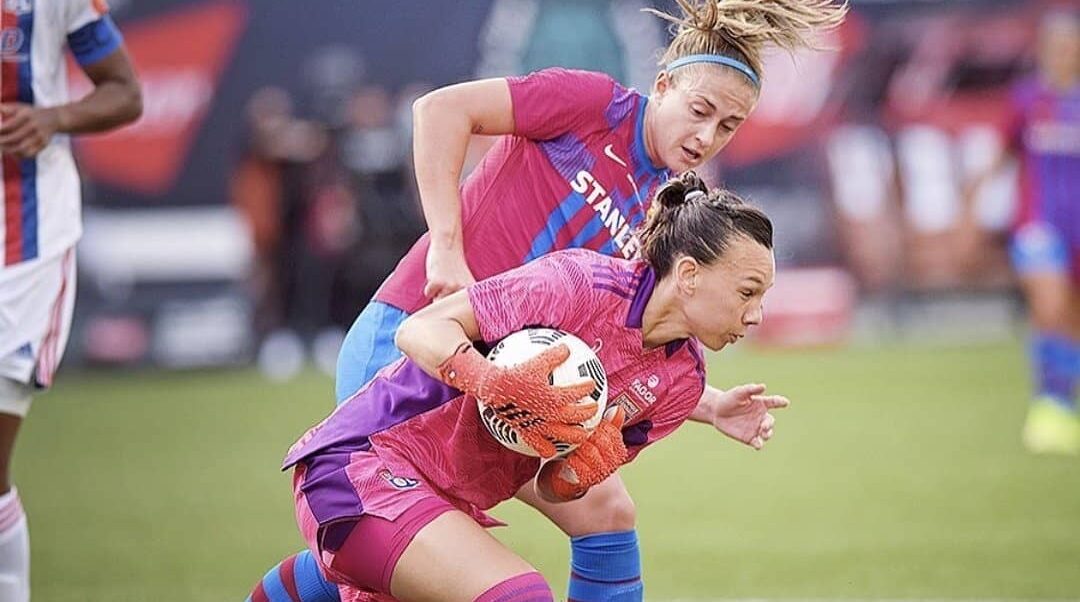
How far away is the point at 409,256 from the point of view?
4.42 m

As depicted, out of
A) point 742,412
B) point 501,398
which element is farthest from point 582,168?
point 501,398

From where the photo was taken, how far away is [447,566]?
3613 mm

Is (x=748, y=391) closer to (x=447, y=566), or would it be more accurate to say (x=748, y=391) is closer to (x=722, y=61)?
(x=722, y=61)

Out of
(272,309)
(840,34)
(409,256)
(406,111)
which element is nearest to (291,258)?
(272,309)

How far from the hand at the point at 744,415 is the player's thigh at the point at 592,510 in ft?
1.15

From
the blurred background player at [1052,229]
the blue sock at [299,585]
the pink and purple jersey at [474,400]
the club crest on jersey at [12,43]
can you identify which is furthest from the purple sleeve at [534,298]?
the blurred background player at [1052,229]

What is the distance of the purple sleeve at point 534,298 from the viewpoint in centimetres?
365

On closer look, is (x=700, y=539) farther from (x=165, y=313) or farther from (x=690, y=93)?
(x=165, y=313)

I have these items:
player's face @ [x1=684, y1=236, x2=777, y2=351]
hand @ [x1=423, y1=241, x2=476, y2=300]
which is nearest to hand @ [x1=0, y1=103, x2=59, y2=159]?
hand @ [x1=423, y1=241, x2=476, y2=300]

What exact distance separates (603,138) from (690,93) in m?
0.28

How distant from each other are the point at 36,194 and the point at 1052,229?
673cm

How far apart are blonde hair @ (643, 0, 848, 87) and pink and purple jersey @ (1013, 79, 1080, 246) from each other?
587cm

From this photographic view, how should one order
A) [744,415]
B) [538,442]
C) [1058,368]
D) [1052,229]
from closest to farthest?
[538,442] → [744,415] → [1058,368] → [1052,229]

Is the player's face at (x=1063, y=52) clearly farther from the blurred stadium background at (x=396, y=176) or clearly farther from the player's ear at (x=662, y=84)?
the player's ear at (x=662, y=84)
